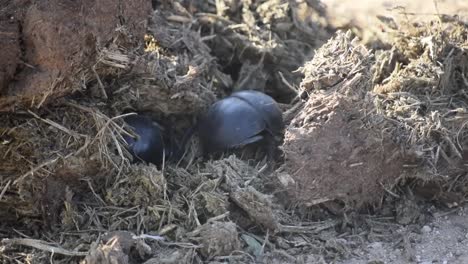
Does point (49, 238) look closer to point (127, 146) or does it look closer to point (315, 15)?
point (127, 146)

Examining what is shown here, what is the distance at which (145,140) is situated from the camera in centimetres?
383

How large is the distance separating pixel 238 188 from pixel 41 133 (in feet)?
3.44

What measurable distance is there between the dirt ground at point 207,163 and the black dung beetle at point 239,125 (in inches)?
3.8

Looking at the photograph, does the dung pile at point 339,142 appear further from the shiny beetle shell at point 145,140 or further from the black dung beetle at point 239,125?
the shiny beetle shell at point 145,140

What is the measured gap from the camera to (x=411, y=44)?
13.9 ft

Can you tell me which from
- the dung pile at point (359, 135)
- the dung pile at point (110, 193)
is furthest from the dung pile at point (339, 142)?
the dung pile at point (110, 193)

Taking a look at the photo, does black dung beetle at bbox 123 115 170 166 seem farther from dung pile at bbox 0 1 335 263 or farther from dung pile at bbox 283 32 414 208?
dung pile at bbox 283 32 414 208

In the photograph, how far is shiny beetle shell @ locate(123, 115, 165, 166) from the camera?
3768 mm

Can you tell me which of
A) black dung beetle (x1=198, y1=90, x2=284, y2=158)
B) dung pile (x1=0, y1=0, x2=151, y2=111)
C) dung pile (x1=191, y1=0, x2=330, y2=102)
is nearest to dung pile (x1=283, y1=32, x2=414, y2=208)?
black dung beetle (x1=198, y1=90, x2=284, y2=158)

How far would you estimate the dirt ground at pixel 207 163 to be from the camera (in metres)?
3.15

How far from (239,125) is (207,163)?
0.38 meters

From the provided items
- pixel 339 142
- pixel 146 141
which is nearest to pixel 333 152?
pixel 339 142

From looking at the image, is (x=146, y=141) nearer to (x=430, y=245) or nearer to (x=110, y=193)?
(x=110, y=193)

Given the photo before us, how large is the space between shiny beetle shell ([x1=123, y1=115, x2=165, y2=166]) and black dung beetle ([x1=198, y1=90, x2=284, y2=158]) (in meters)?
0.30
